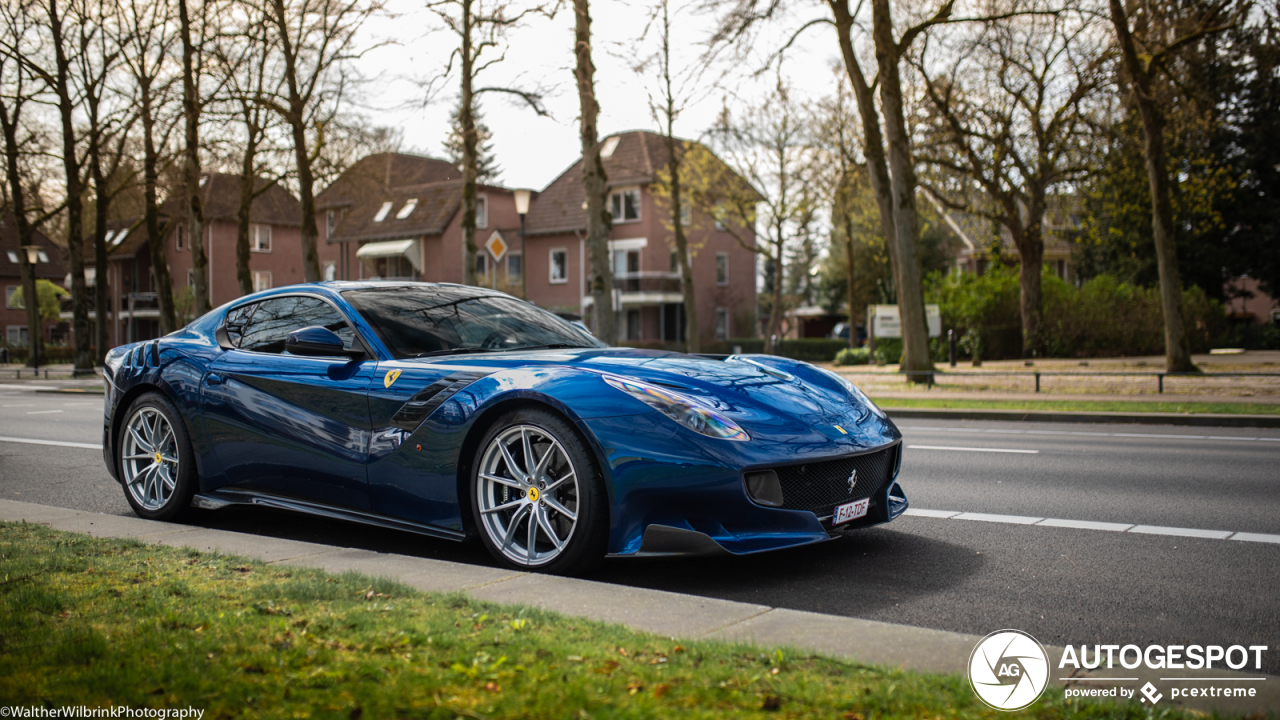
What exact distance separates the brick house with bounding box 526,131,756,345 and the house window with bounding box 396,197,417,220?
725 cm

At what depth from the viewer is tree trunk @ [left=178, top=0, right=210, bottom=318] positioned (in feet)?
79.3

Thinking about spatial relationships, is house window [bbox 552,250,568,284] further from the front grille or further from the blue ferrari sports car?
the front grille

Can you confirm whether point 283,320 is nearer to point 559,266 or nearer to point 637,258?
point 637,258

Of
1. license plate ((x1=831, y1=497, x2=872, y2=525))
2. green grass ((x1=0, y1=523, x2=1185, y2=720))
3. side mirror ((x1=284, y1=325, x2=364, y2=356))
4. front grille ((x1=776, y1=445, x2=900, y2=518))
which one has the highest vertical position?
side mirror ((x1=284, y1=325, x2=364, y2=356))

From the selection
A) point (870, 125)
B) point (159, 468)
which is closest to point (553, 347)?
point (159, 468)

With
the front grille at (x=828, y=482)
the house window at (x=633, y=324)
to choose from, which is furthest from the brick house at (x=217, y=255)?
the front grille at (x=828, y=482)

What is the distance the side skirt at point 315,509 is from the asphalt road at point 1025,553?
0.24 m

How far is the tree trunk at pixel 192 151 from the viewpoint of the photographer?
2417 centimetres

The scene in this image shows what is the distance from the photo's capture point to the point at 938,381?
20109 mm

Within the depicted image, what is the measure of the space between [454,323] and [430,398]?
2.83 ft

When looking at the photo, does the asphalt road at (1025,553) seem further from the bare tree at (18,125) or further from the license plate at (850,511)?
the bare tree at (18,125)

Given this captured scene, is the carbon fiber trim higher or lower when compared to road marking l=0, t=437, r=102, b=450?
higher

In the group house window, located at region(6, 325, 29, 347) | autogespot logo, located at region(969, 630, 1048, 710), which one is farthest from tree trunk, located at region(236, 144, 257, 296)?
house window, located at region(6, 325, 29, 347)

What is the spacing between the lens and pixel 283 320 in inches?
232
